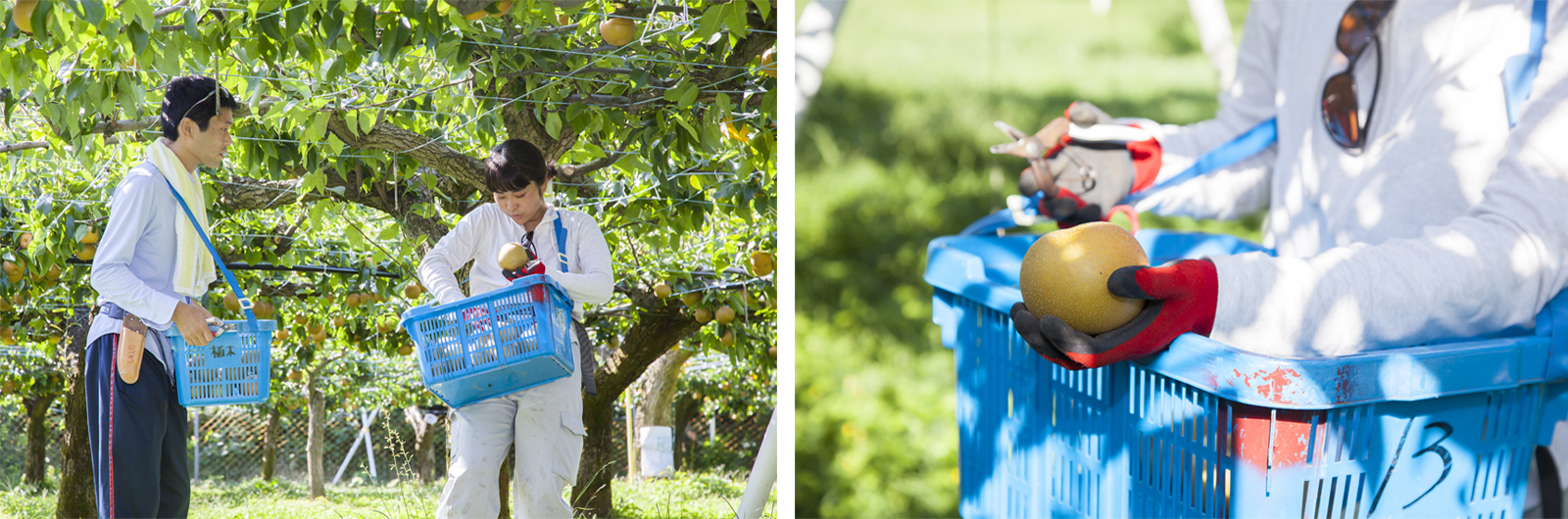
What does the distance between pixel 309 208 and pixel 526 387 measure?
2.41 feet

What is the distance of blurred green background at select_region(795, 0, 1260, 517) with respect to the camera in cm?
287

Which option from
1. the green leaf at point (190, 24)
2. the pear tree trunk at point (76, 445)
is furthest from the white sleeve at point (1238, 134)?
A: the pear tree trunk at point (76, 445)

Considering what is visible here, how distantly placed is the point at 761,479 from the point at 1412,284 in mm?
1486

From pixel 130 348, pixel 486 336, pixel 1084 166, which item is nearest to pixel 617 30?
pixel 486 336

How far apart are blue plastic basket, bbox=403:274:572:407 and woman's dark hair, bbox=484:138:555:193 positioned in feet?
0.86

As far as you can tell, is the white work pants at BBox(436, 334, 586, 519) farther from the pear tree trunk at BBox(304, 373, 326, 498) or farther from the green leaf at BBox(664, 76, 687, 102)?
the pear tree trunk at BBox(304, 373, 326, 498)

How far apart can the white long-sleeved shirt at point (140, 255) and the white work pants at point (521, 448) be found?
622 millimetres

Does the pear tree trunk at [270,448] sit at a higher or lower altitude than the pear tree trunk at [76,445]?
lower

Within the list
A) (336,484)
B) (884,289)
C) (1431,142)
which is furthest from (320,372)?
(1431,142)

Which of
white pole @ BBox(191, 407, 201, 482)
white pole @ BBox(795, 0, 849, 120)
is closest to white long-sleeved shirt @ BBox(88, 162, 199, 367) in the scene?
white pole @ BBox(191, 407, 201, 482)

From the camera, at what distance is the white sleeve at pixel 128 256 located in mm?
1869

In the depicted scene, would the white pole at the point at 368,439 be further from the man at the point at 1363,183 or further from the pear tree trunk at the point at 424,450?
the man at the point at 1363,183

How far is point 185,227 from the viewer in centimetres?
195

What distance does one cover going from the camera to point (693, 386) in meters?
3.80
